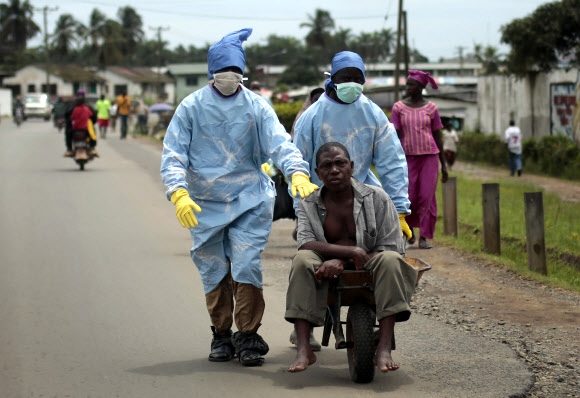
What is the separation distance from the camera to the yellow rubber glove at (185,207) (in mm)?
6191

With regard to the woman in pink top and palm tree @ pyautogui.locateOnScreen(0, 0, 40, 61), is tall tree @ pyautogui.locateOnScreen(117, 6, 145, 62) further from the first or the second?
the woman in pink top

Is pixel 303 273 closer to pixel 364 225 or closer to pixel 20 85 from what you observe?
pixel 364 225

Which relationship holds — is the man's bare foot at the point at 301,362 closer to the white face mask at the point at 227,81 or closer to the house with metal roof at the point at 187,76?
the white face mask at the point at 227,81

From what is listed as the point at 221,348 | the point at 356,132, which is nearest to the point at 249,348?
the point at 221,348

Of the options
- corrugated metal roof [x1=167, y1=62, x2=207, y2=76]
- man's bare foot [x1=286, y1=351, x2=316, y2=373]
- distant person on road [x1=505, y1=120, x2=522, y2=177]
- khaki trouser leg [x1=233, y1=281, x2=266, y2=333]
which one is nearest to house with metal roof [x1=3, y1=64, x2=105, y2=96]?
→ corrugated metal roof [x1=167, y1=62, x2=207, y2=76]

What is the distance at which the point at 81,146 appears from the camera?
23172mm

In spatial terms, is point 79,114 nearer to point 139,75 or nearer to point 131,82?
point 131,82

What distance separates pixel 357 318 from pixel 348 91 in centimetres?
166

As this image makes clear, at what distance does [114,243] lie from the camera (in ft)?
40.3

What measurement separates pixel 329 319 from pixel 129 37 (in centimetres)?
12993

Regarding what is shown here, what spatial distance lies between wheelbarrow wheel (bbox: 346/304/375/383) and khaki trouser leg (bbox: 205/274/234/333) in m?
1.01

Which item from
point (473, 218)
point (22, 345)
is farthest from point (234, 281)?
point (473, 218)

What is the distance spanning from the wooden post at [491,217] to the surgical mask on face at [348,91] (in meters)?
4.89

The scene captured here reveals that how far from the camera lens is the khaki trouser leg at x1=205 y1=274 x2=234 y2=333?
6.61 m
